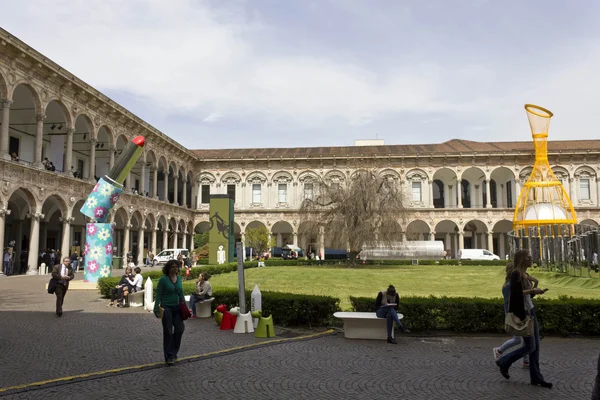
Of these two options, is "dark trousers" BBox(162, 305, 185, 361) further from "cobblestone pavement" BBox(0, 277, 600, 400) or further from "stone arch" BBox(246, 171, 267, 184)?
"stone arch" BBox(246, 171, 267, 184)

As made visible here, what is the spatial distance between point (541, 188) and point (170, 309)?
2792 cm

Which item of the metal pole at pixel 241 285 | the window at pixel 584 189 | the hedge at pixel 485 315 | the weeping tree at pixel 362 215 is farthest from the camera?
the window at pixel 584 189

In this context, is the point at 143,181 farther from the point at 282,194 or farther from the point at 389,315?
the point at 389,315

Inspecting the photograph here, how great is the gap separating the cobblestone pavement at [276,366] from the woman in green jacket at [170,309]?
0.28 m

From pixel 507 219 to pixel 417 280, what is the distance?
28.9 metres

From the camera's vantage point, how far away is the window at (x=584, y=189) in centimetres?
4650

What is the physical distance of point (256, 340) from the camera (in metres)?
9.16

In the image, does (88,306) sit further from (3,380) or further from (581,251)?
(581,251)

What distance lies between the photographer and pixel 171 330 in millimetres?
A: 7059

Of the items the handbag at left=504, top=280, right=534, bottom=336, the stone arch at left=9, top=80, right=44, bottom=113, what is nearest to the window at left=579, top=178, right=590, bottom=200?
the stone arch at left=9, top=80, right=44, bottom=113

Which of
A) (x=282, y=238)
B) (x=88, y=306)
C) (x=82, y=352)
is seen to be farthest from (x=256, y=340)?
(x=282, y=238)

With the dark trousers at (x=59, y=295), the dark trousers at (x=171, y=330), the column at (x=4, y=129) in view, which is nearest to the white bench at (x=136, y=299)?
the dark trousers at (x=59, y=295)

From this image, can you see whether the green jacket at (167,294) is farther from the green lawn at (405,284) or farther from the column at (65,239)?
the column at (65,239)

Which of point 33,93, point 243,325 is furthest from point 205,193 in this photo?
point 243,325
